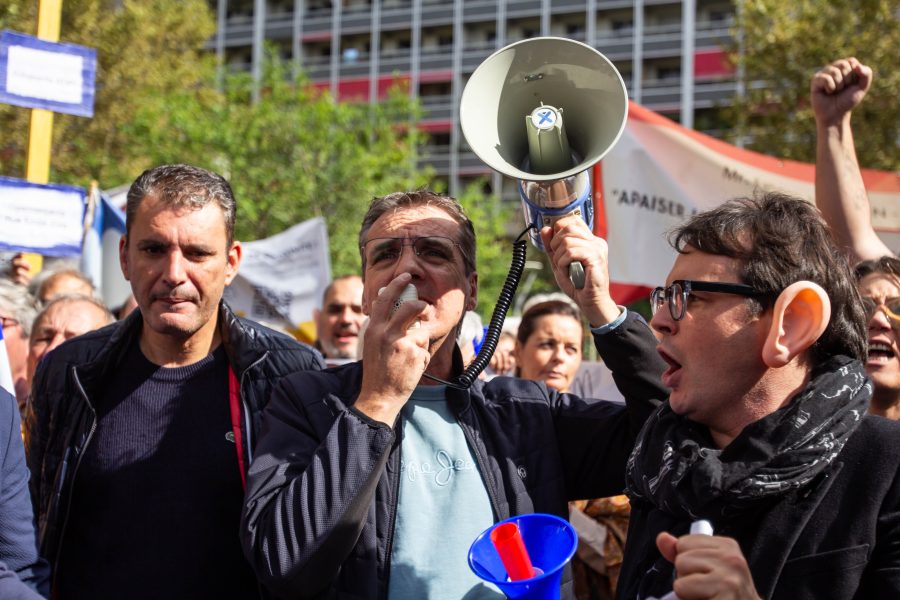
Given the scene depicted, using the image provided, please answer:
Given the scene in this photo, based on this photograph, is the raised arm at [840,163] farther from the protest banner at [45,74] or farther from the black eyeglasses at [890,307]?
the protest banner at [45,74]

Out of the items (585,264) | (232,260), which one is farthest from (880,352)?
(232,260)

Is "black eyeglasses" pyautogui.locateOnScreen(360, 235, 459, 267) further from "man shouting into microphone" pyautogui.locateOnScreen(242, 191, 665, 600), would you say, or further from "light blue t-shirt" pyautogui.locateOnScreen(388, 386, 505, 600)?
"light blue t-shirt" pyautogui.locateOnScreen(388, 386, 505, 600)

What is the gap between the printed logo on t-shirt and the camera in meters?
2.27

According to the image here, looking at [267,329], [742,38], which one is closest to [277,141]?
[742,38]

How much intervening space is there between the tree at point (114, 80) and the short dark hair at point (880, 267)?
11.3 metres

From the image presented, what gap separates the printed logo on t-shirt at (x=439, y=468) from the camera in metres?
2.27

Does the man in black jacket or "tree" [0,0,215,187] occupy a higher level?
"tree" [0,0,215,187]

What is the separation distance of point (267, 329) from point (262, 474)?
822mm

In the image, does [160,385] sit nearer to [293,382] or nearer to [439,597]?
[293,382]

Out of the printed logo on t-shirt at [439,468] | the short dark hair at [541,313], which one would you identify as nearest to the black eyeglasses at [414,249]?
the printed logo on t-shirt at [439,468]

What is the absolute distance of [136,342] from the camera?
9.43 ft

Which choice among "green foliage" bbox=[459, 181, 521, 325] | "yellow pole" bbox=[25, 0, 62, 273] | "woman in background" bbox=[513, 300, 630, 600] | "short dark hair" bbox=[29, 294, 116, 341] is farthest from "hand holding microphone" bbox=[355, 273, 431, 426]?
"green foliage" bbox=[459, 181, 521, 325]

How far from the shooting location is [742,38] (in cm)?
1550

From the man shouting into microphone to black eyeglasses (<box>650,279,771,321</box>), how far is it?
374mm
